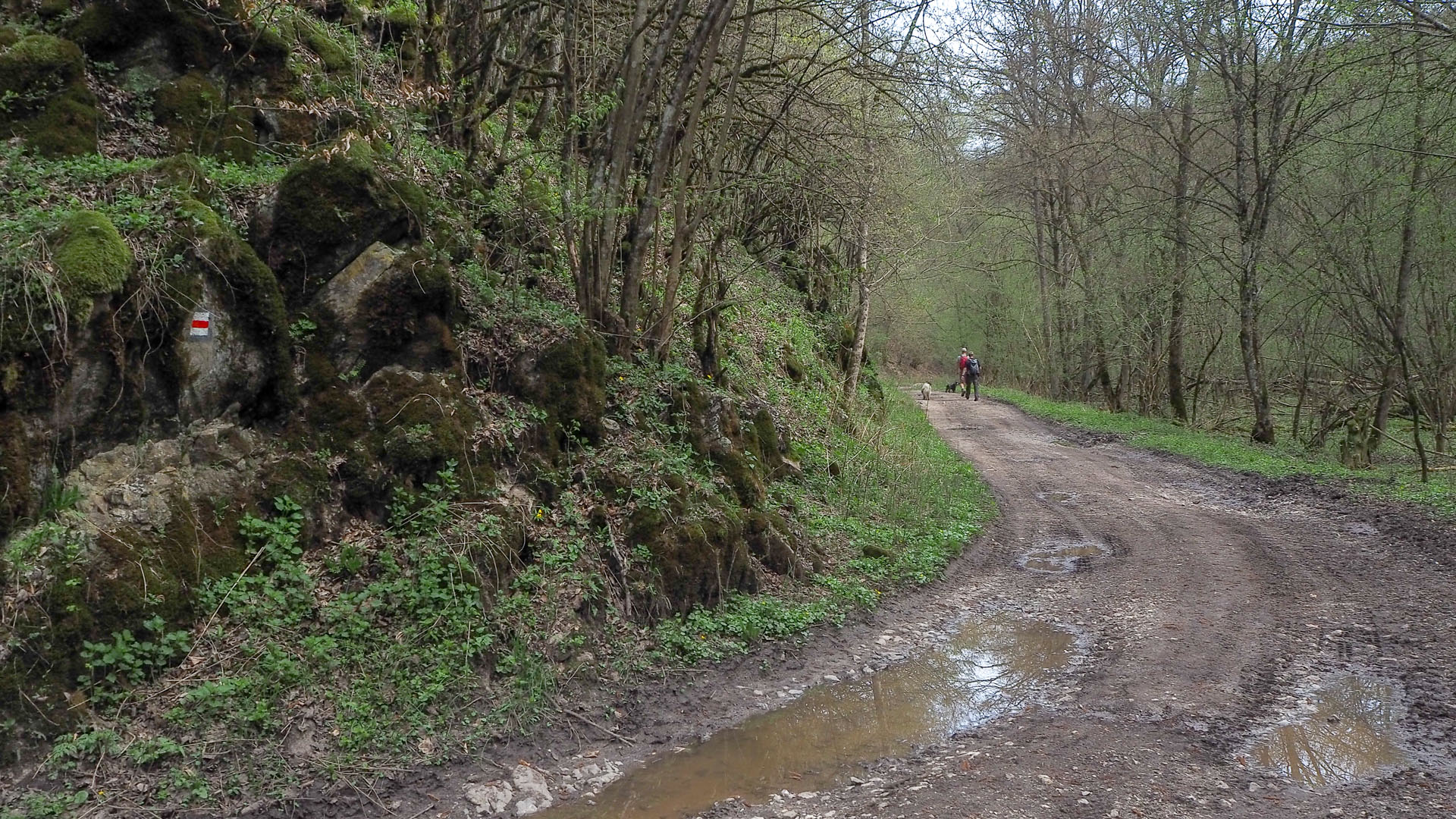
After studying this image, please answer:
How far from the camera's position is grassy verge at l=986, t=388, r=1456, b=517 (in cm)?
1160

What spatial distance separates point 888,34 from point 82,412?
30.8 feet

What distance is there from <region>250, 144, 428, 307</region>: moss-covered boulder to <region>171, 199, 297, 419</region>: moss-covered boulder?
0.28 meters

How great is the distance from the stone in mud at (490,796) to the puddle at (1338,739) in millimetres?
4483

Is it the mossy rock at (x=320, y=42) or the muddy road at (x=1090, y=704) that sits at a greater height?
the mossy rock at (x=320, y=42)

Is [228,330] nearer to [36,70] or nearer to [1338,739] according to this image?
[36,70]

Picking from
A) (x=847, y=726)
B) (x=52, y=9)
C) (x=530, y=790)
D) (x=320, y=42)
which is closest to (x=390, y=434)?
(x=530, y=790)

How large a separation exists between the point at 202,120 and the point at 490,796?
5.76 meters

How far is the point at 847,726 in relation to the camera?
5.89 meters

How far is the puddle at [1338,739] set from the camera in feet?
16.0

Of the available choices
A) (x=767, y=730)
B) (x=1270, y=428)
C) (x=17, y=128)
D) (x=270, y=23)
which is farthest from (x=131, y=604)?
(x=1270, y=428)

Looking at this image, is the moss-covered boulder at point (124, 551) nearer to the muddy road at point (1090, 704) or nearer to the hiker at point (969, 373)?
the muddy road at point (1090, 704)

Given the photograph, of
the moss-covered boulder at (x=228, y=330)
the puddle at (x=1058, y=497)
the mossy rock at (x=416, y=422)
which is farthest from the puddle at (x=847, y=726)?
the puddle at (x=1058, y=497)

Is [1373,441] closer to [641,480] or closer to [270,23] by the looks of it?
[641,480]

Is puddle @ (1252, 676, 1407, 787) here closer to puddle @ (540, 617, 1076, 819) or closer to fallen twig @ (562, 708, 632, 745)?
puddle @ (540, 617, 1076, 819)
